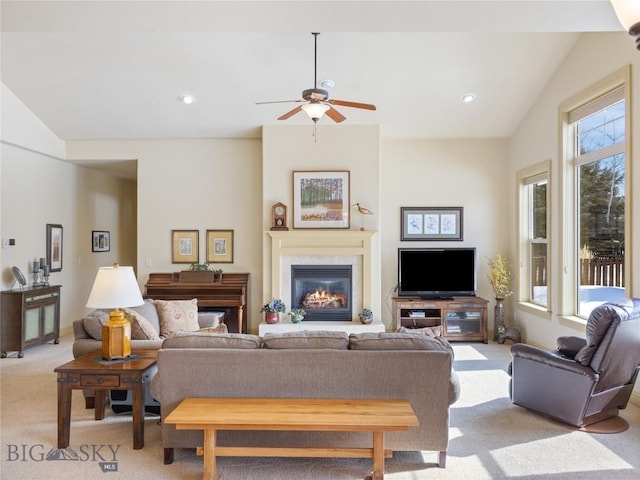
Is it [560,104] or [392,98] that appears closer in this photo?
[560,104]

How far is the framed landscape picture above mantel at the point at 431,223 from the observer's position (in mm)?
6586

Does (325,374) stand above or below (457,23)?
below

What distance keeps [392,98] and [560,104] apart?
193 cm

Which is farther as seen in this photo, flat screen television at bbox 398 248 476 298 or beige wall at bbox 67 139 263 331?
beige wall at bbox 67 139 263 331

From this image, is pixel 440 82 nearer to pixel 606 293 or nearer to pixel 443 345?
pixel 606 293

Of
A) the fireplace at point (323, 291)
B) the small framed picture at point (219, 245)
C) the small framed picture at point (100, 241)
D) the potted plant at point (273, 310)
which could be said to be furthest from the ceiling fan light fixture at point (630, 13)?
the small framed picture at point (100, 241)

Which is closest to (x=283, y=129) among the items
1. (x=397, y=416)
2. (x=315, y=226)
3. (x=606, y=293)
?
(x=315, y=226)

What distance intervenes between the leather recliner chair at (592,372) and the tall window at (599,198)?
1.16 meters

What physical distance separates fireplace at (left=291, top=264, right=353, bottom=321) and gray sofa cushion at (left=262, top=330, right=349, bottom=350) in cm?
352

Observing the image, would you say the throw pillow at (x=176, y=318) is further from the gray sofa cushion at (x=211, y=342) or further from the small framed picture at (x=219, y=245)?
the small framed picture at (x=219, y=245)

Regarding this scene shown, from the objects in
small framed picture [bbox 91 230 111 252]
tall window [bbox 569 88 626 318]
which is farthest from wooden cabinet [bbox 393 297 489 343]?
small framed picture [bbox 91 230 111 252]

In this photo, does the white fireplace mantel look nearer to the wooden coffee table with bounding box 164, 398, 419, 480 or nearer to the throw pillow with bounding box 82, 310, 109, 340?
the throw pillow with bounding box 82, 310, 109, 340

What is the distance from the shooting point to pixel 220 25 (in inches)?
124

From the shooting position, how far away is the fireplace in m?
6.25
